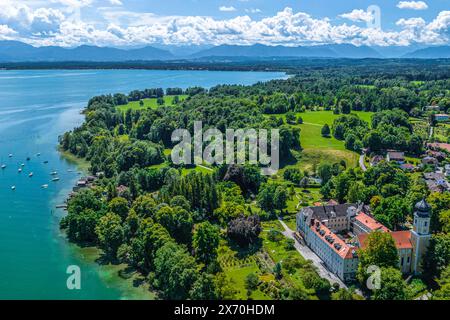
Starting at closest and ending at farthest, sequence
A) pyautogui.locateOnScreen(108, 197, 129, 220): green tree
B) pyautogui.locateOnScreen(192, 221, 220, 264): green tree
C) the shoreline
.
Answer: the shoreline
pyautogui.locateOnScreen(192, 221, 220, 264): green tree
pyautogui.locateOnScreen(108, 197, 129, 220): green tree

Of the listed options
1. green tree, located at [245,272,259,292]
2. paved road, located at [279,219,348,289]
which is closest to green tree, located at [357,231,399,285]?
paved road, located at [279,219,348,289]

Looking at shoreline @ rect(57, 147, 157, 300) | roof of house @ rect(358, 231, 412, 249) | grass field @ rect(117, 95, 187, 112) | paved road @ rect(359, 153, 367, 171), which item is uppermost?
grass field @ rect(117, 95, 187, 112)

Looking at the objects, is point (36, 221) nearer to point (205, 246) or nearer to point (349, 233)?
point (205, 246)

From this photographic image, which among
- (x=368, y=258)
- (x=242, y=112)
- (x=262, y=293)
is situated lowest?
(x=262, y=293)

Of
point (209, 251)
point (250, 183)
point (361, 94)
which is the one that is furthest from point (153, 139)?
point (361, 94)

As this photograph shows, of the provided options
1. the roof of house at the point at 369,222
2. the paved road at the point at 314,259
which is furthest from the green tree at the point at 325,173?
the roof of house at the point at 369,222

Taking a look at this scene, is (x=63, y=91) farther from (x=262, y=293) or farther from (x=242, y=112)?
(x=262, y=293)

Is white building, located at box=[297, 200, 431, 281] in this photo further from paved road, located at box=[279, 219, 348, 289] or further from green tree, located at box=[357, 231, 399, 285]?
green tree, located at box=[357, 231, 399, 285]
